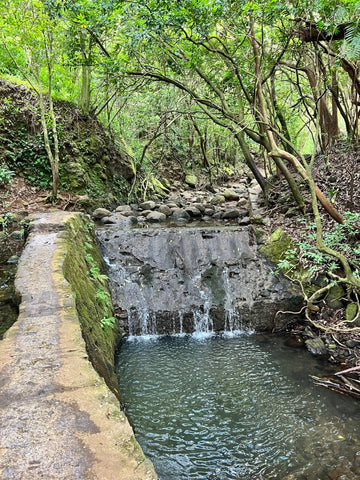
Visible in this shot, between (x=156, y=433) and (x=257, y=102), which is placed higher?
(x=257, y=102)

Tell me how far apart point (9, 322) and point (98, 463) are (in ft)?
10.3

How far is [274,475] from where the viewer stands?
125 inches

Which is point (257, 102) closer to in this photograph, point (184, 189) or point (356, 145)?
point (356, 145)

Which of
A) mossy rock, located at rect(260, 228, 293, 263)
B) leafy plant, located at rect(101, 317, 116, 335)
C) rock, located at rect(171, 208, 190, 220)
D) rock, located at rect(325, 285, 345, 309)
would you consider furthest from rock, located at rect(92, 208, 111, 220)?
rock, located at rect(325, 285, 345, 309)

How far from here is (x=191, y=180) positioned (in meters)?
20.8

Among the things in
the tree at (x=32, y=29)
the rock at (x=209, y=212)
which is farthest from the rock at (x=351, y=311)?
the tree at (x=32, y=29)

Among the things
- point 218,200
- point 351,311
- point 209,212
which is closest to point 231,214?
point 209,212

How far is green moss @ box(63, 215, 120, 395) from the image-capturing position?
12.7ft

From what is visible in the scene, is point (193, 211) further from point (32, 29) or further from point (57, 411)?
point (57, 411)

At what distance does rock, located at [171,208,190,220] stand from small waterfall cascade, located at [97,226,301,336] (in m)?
3.73

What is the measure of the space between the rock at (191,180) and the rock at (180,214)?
8.82 m

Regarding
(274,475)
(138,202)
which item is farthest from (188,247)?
(138,202)

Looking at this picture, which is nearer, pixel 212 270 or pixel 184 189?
pixel 212 270

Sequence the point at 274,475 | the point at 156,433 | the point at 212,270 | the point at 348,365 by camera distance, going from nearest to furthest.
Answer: the point at 274,475 < the point at 156,433 < the point at 348,365 < the point at 212,270
